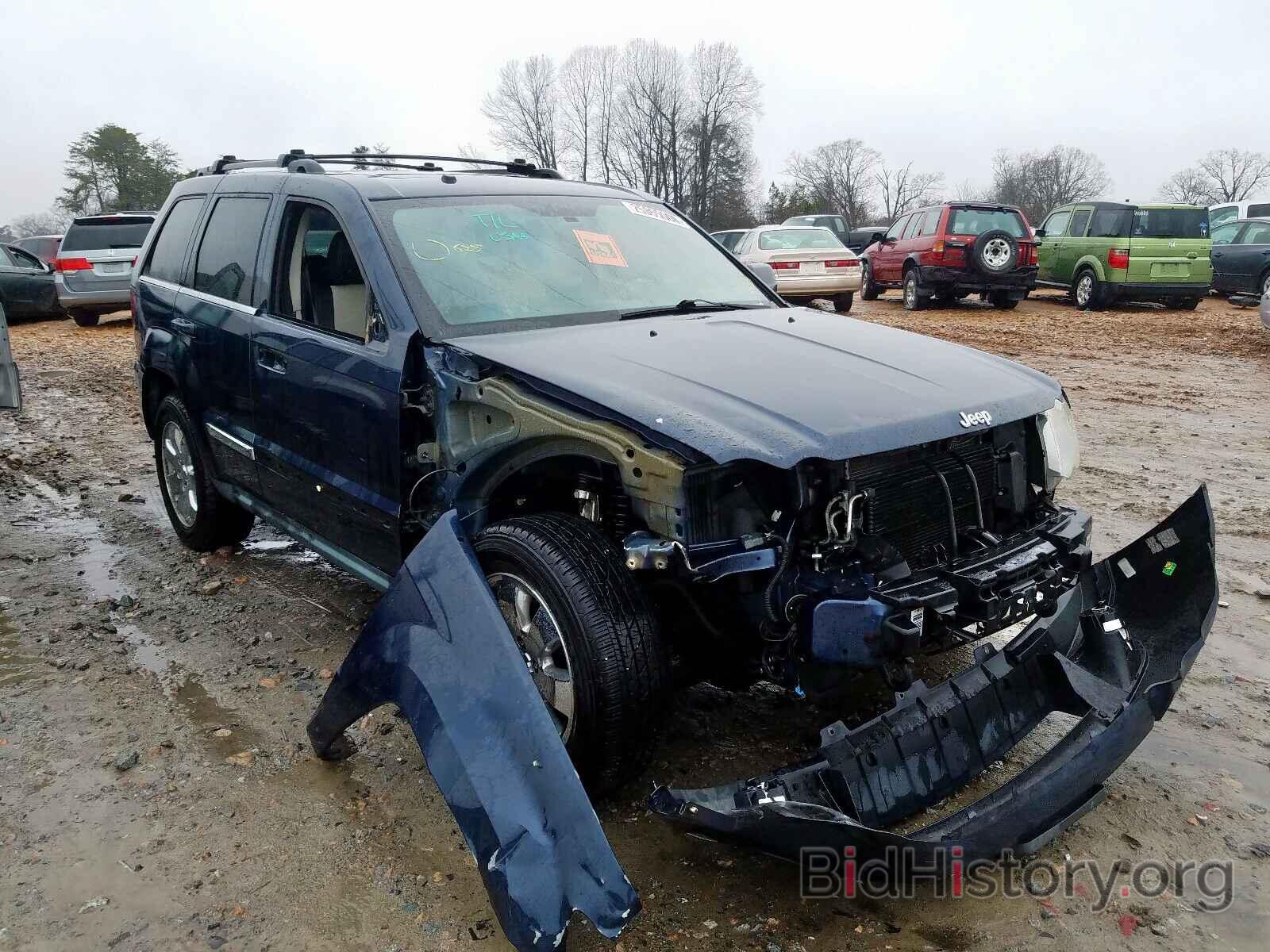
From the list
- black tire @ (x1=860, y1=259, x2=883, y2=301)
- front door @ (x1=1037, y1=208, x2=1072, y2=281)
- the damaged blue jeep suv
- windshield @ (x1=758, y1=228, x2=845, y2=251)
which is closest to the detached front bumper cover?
the damaged blue jeep suv

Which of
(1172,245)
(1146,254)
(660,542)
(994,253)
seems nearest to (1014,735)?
(660,542)

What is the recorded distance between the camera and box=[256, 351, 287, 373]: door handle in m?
3.88

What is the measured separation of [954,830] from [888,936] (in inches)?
13.4

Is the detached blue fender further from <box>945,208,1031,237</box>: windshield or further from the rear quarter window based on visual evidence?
the rear quarter window

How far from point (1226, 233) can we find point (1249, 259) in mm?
1067

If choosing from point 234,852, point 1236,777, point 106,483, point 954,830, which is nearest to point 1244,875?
point 1236,777

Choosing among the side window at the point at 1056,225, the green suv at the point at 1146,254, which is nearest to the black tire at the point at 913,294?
the green suv at the point at 1146,254

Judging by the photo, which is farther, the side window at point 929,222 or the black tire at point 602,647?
the side window at point 929,222

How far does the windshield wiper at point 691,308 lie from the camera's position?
370 cm

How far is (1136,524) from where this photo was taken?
17.6ft

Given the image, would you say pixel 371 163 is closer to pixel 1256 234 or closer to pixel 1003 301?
pixel 1003 301

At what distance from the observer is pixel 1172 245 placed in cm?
1546

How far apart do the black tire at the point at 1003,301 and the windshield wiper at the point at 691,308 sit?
43.8 feet

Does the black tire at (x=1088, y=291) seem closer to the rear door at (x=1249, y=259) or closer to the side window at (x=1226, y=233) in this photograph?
the rear door at (x=1249, y=259)
